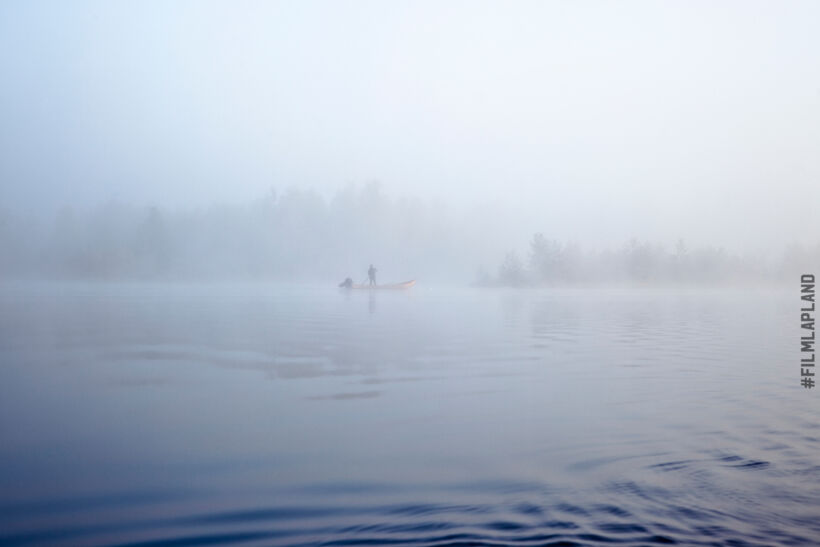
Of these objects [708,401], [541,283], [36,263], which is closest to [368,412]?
[708,401]

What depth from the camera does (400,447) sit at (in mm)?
5184

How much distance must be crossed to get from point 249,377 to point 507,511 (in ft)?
17.1

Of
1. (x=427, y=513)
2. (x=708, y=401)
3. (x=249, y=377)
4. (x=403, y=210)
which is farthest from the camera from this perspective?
(x=403, y=210)

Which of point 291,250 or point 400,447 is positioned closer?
point 400,447

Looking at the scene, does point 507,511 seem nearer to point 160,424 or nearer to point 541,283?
point 160,424

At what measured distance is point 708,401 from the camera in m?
7.17

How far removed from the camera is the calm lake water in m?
Result: 3.56

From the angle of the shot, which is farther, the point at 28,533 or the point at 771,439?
the point at 771,439

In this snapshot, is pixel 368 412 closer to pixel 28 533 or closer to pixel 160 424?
pixel 160 424

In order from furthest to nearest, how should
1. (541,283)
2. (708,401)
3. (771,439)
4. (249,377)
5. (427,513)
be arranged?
(541,283)
(249,377)
(708,401)
(771,439)
(427,513)

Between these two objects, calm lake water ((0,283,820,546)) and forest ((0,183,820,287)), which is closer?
calm lake water ((0,283,820,546))

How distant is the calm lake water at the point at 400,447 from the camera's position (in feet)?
11.7

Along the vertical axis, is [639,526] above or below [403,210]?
below

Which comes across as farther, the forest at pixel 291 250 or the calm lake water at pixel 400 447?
the forest at pixel 291 250
